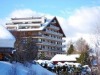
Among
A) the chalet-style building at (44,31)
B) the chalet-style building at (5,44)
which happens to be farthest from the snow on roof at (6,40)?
the chalet-style building at (44,31)

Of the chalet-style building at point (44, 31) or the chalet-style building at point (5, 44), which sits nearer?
the chalet-style building at point (5, 44)

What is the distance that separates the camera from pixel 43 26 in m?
83.4

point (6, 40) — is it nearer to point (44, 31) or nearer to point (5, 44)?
point (5, 44)

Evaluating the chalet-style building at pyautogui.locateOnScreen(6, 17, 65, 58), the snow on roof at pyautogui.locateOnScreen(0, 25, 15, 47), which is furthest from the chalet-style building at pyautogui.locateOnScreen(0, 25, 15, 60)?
the chalet-style building at pyautogui.locateOnScreen(6, 17, 65, 58)

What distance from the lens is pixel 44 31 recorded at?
275ft

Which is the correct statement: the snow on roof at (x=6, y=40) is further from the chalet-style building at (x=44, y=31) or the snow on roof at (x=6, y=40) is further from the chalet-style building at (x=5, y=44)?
the chalet-style building at (x=44, y=31)

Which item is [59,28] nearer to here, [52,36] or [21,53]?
[52,36]

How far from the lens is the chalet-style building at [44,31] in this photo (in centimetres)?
8288

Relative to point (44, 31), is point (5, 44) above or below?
below

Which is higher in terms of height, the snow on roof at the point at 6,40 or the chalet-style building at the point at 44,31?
the chalet-style building at the point at 44,31

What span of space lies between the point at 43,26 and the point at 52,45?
7.43 meters

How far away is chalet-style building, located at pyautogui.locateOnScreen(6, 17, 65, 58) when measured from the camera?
82.9 metres

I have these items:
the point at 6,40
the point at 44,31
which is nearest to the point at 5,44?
the point at 6,40

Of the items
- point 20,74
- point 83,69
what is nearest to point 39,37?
point 83,69
